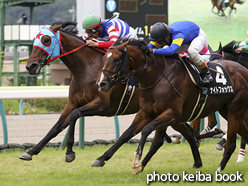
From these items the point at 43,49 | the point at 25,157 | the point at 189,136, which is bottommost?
the point at 25,157

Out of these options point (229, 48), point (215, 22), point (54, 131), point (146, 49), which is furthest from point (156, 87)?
point (215, 22)

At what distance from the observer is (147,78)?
4.39 meters

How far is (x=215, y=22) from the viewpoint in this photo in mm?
15414

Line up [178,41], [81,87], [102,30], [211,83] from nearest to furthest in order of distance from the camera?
[178,41] < [211,83] < [81,87] < [102,30]

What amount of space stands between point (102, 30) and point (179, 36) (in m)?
1.08

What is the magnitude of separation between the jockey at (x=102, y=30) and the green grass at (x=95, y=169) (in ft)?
4.47

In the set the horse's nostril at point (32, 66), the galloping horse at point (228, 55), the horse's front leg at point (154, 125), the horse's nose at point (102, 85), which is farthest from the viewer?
the galloping horse at point (228, 55)

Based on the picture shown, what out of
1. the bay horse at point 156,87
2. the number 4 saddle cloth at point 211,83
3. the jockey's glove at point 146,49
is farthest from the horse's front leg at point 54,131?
the number 4 saddle cloth at point 211,83

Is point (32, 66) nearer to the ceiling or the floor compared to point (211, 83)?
nearer to the ceiling

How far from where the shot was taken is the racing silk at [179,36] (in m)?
4.42

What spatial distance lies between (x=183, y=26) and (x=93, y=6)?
8366 mm

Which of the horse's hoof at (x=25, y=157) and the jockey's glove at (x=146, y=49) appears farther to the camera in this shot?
the horse's hoof at (x=25, y=157)

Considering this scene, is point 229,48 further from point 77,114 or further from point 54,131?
point 54,131

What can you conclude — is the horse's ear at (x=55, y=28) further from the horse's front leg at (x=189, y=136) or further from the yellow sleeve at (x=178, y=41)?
the horse's front leg at (x=189, y=136)
